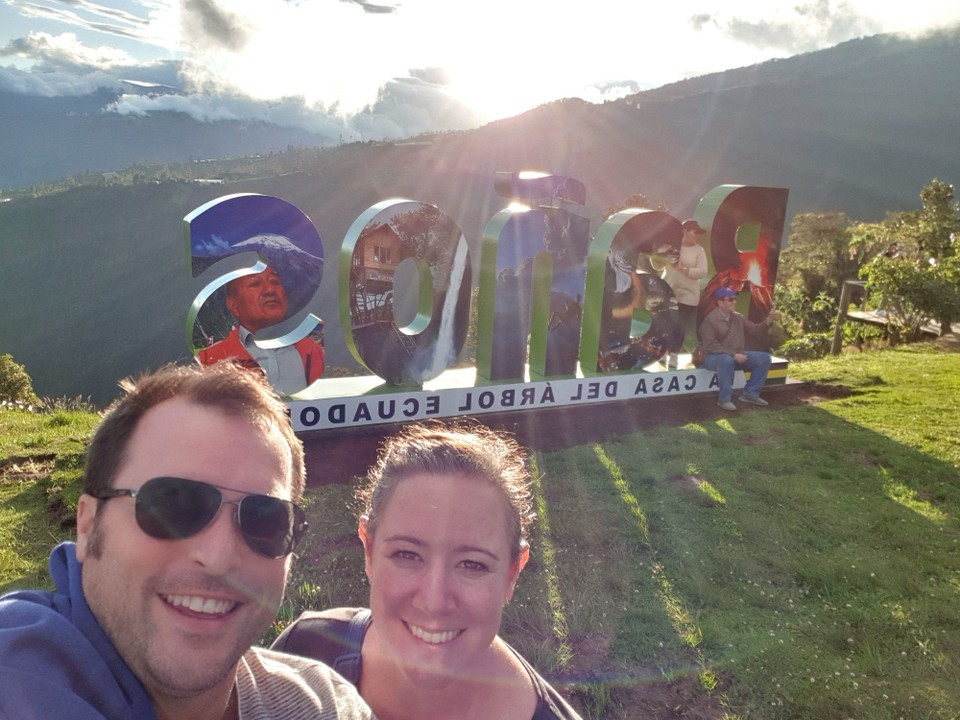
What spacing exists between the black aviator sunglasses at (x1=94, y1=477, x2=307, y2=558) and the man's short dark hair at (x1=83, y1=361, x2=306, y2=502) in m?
0.07

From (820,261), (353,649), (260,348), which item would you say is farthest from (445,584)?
(820,261)

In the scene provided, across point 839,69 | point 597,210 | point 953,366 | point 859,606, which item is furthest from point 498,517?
point 839,69

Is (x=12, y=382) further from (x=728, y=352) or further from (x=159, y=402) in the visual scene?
(x=159, y=402)

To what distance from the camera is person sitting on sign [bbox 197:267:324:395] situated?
622cm

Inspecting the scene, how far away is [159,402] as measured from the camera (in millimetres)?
1536

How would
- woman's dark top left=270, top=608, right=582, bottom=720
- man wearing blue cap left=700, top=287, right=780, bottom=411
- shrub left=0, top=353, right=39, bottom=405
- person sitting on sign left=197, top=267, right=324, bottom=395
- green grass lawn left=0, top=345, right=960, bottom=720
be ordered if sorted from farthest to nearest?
1. shrub left=0, top=353, right=39, bottom=405
2. man wearing blue cap left=700, top=287, right=780, bottom=411
3. person sitting on sign left=197, top=267, right=324, bottom=395
4. green grass lawn left=0, top=345, right=960, bottom=720
5. woman's dark top left=270, top=608, right=582, bottom=720

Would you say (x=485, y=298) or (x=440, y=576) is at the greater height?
(x=485, y=298)

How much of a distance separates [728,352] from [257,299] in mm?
5746

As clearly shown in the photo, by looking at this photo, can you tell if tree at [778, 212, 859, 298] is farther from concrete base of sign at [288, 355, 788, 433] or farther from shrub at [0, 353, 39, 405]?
shrub at [0, 353, 39, 405]

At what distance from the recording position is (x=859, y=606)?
423 cm

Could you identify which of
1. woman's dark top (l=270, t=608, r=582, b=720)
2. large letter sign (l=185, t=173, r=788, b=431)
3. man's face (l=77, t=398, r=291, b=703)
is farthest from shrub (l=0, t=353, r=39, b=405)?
man's face (l=77, t=398, r=291, b=703)

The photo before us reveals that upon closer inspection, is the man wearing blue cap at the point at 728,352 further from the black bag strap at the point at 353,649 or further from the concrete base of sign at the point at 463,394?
the black bag strap at the point at 353,649

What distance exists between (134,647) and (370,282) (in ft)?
18.3

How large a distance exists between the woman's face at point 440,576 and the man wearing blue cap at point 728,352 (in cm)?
735
